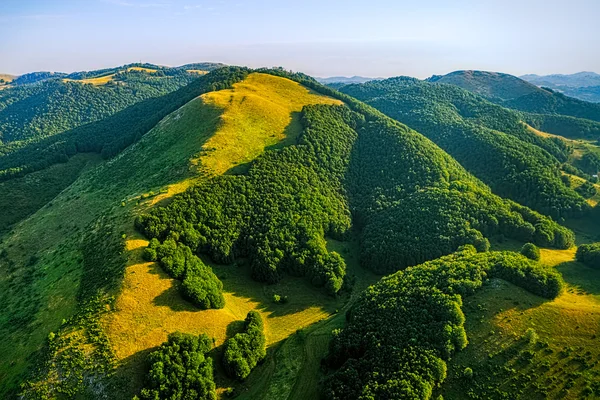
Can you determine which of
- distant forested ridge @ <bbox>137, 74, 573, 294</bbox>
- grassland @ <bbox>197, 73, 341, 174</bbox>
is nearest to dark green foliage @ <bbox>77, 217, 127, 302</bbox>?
distant forested ridge @ <bbox>137, 74, 573, 294</bbox>

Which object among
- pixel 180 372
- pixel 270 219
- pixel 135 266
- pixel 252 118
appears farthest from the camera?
pixel 252 118

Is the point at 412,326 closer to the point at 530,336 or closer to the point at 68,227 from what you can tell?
the point at 530,336

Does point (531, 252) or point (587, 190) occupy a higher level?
point (587, 190)

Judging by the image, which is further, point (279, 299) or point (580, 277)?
point (580, 277)

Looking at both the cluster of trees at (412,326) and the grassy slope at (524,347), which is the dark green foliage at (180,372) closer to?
the cluster of trees at (412,326)

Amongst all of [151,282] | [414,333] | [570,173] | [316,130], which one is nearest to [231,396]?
[151,282]

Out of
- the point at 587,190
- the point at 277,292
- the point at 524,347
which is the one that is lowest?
the point at 277,292

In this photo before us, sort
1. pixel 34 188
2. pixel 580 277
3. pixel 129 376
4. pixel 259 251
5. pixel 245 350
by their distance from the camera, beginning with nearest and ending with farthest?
pixel 129 376, pixel 245 350, pixel 580 277, pixel 259 251, pixel 34 188

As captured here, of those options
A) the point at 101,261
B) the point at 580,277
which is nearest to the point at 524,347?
the point at 580,277
